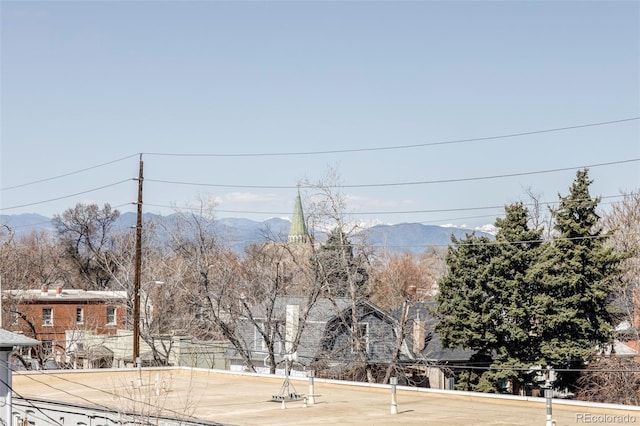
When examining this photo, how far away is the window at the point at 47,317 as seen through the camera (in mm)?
66588

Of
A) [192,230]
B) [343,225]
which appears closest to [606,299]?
[343,225]

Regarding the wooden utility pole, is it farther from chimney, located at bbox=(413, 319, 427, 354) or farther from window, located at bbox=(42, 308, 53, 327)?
window, located at bbox=(42, 308, 53, 327)

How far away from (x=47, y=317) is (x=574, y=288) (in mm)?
39390

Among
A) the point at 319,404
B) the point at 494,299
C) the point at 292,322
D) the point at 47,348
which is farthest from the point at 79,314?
the point at 319,404

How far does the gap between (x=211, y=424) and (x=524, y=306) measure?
3088cm

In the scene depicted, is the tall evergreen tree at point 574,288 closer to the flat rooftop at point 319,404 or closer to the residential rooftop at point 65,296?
the flat rooftop at point 319,404

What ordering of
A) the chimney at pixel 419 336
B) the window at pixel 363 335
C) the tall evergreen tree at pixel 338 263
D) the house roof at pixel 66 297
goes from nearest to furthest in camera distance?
1. the tall evergreen tree at pixel 338 263
2. the window at pixel 363 335
3. the chimney at pixel 419 336
4. the house roof at pixel 66 297

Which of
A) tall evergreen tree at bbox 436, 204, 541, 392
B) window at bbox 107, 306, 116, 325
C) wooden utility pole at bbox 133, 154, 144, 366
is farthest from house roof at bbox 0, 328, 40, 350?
window at bbox 107, 306, 116, 325

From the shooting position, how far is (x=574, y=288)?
4434 centimetres

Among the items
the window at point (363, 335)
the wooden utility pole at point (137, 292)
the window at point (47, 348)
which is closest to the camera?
the wooden utility pole at point (137, 292)

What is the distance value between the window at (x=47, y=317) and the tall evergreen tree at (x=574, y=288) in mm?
37117

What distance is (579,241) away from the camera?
147ft

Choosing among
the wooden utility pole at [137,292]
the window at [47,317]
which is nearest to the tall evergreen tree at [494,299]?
the wooden utility pole at [137,292]

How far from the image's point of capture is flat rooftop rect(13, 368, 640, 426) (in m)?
18.8
